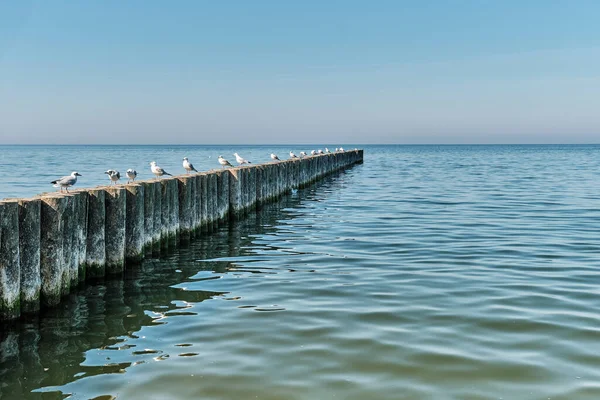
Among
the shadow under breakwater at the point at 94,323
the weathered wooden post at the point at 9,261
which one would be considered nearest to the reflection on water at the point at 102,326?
the shadow under breakwater at the point at 94,323

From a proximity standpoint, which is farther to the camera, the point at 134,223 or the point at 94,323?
the point at 134,223

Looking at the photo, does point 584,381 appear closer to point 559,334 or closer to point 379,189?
point 559,334

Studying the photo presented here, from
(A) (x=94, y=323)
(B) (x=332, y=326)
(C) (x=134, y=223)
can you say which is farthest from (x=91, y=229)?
(B) (x=332, y=326)

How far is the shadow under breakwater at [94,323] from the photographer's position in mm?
6023

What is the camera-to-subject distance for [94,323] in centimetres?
769

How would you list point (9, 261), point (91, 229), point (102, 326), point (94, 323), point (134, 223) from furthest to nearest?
point (134, 223) < point (91, 229) < point (94, 323) < point (102, 326) < point (9, 261)

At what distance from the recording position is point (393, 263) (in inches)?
434

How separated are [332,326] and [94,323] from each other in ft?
9.35

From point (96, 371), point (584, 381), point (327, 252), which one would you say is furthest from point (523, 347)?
point (327, 252)

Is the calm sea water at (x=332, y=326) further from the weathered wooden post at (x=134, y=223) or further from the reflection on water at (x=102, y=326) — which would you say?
the weathered wooden post at (x=134, y=223)

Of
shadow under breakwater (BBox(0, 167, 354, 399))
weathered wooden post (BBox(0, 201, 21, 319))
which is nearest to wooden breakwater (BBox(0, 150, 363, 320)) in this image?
weathered wooden post (BBox(0, 201, 21, 319))

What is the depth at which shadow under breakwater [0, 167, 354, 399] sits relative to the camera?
6.02 metres

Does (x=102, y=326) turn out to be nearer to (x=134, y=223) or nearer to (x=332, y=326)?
(x=332, y=326)

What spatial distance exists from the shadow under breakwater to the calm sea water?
3 cm
